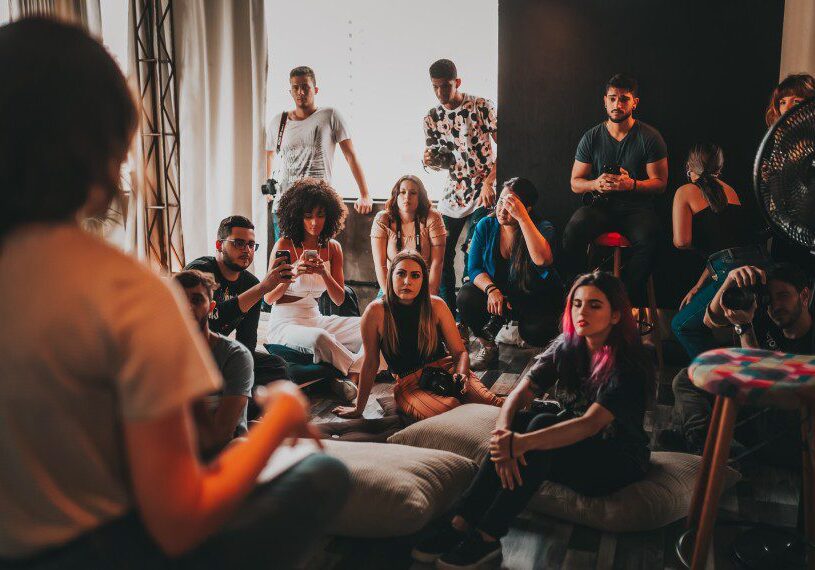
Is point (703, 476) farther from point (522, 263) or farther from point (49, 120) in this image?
point (522, 263)

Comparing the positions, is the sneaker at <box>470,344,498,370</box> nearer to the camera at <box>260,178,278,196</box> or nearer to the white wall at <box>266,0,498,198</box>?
the white wall at <box>266,0,498,198</box>

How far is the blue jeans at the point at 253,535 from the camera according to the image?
0.85 m

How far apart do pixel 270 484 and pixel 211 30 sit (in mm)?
5525

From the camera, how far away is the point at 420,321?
3230 millimetres

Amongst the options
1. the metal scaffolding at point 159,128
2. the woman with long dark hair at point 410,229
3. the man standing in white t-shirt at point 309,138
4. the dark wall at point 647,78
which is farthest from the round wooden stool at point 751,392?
the metal scaffolding at point 159,128

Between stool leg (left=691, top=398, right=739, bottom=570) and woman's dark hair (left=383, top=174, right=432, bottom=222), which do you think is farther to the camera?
woman's dark hair (left=383, top=174, right=432, bottom=222)

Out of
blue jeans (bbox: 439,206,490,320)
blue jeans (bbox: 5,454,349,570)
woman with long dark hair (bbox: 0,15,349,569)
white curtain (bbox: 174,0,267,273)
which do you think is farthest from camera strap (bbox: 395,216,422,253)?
woman with long dark hair (bbox: 0,15,349,569)

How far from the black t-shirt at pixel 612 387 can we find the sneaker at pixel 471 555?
0.46m

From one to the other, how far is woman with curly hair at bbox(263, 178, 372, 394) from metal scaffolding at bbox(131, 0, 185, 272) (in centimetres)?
204

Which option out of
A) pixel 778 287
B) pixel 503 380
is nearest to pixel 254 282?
pixel 503 380

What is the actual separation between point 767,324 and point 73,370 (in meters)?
2.51

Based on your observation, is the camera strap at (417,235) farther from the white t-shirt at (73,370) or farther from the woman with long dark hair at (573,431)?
the white t-shirt at (73,370)

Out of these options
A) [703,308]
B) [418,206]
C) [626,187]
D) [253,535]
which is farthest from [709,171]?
[253,535]

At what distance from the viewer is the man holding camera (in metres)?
4.05
